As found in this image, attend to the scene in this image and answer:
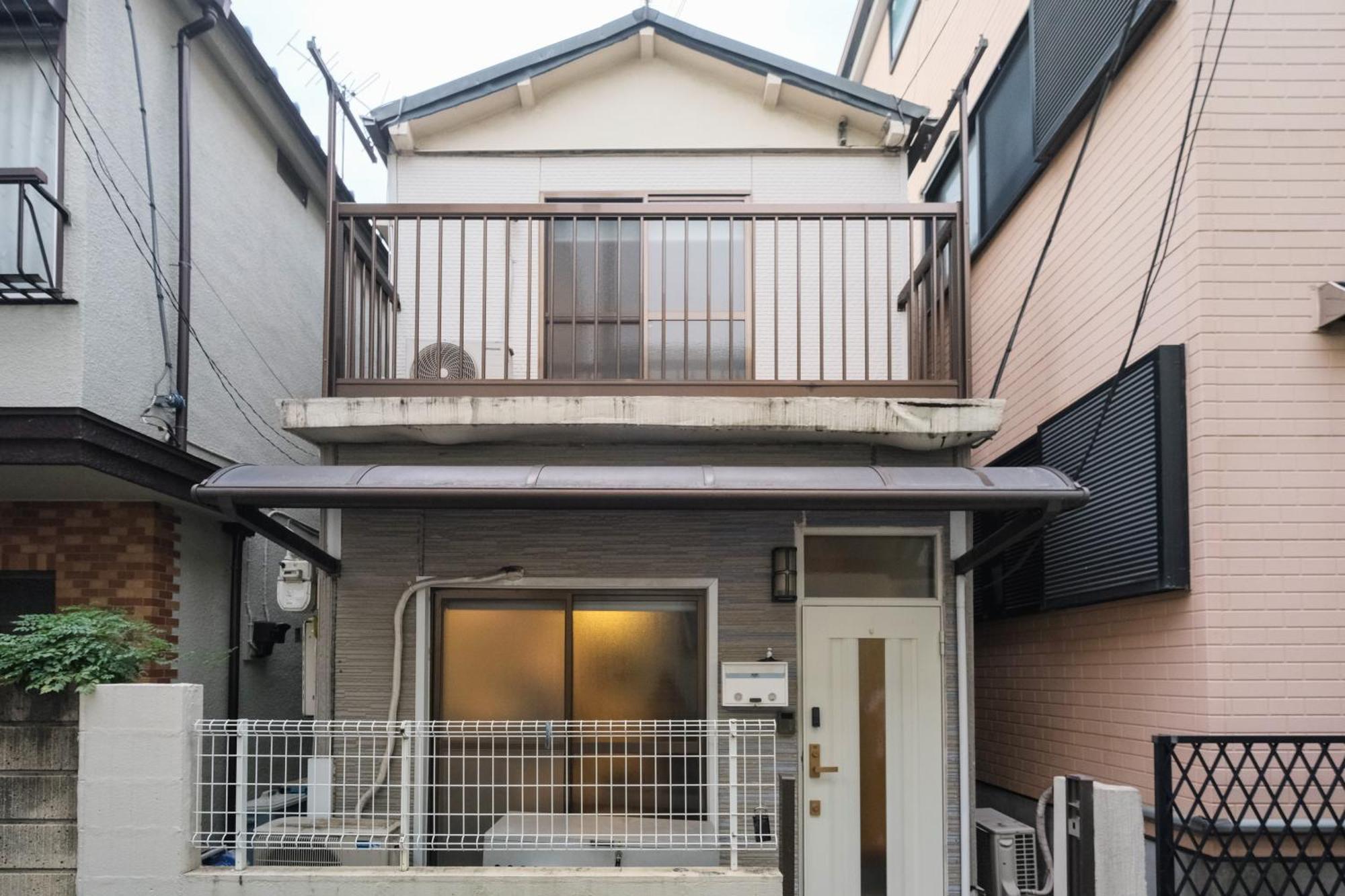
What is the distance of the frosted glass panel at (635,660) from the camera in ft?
21.9

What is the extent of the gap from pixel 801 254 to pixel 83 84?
5.06 metres

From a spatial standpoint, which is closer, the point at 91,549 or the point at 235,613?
the point at 91,549

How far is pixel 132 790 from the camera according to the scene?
17.4 ft

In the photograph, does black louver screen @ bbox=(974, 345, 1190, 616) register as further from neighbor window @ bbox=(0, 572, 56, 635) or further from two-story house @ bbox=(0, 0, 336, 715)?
neighbor window @ bbox=(0, 572, 56, 635)

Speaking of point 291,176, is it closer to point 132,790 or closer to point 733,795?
point 132,790

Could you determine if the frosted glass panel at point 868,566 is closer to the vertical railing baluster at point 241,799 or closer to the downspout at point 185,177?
the vertical railing baluster at point 241,799

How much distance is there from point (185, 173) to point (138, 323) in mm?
1364

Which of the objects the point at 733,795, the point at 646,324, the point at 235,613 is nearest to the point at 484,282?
the point at 646,324


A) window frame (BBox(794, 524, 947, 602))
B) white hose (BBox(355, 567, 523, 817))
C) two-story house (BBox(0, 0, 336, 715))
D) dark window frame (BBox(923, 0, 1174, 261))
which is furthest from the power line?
two-story house (BBox(0, 0, 336, 715))

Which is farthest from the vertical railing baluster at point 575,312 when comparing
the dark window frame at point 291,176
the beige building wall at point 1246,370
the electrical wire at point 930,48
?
the electrical wire at point 930,48

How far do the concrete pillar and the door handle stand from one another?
3.62m

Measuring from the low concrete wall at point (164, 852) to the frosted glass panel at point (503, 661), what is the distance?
1.44 metres

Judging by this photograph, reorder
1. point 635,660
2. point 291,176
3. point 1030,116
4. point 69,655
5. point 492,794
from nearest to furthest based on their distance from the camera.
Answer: point 69,655
point 492,794
point 635,660
point 1030,116
point 291,176

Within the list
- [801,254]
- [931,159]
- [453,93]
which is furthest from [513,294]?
[931,159]
